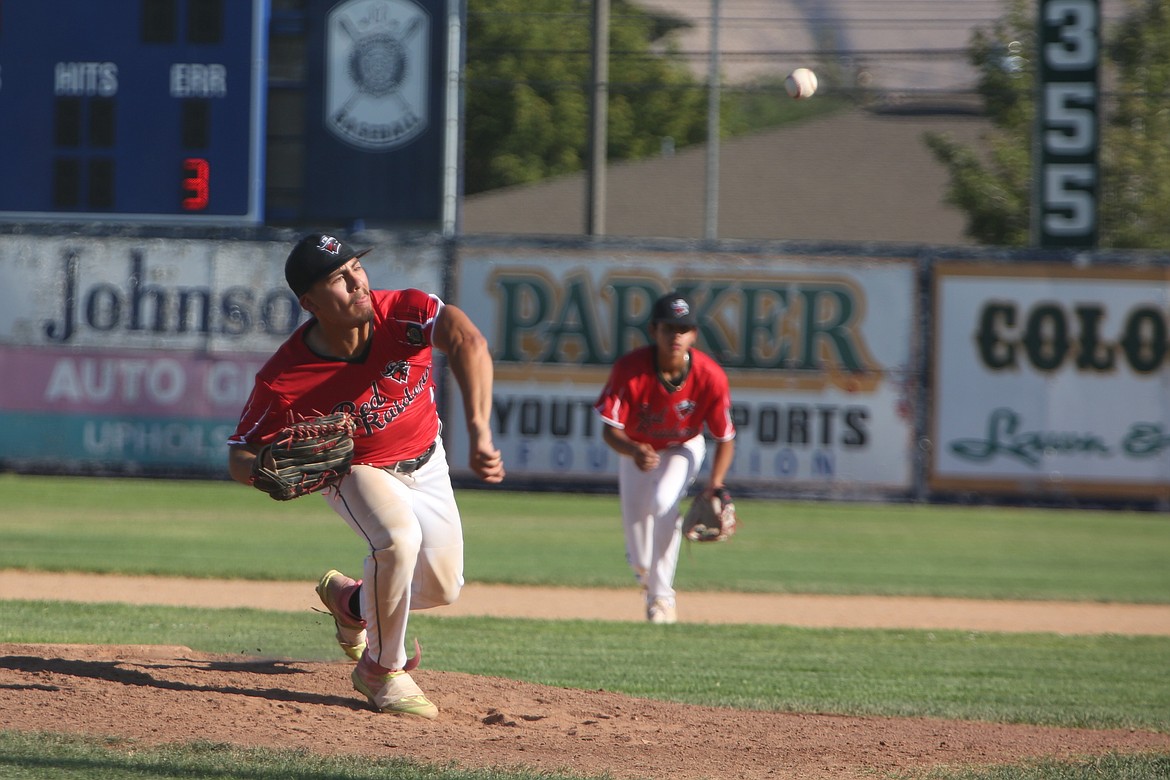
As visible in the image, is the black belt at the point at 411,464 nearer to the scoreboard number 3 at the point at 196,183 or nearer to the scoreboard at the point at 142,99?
the scoreboard at the point at 142,99

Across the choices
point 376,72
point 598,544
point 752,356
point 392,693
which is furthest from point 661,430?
point 376,72

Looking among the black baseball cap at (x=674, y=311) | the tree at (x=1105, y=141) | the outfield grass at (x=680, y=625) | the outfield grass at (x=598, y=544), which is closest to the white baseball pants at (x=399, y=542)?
the outfield grass at (x=680, y=625)

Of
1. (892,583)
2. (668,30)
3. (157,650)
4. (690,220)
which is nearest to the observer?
(157,650)

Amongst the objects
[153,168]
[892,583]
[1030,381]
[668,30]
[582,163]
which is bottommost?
Result: [892,583]

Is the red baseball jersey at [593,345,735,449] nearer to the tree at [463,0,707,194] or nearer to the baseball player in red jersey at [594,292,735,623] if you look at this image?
the baseball player in red jersey at [594,292,735,623]

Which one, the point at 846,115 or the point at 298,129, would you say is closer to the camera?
the point at 298,129

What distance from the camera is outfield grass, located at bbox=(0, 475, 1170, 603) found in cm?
1039

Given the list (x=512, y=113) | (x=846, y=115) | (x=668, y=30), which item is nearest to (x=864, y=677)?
(x=846, y=115)

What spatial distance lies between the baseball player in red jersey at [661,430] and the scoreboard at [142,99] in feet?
25.1

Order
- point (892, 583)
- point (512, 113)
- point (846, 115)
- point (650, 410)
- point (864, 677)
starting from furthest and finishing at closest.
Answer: point (512, 113)
point (846, 115)
point (892, 583)
point (650, 410)
point (864, 677)

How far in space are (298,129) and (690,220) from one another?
1525 cm

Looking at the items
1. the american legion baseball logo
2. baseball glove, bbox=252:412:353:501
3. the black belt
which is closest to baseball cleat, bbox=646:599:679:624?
the black belt

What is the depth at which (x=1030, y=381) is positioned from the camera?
1481cm

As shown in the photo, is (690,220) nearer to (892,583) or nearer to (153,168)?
(153,168)
